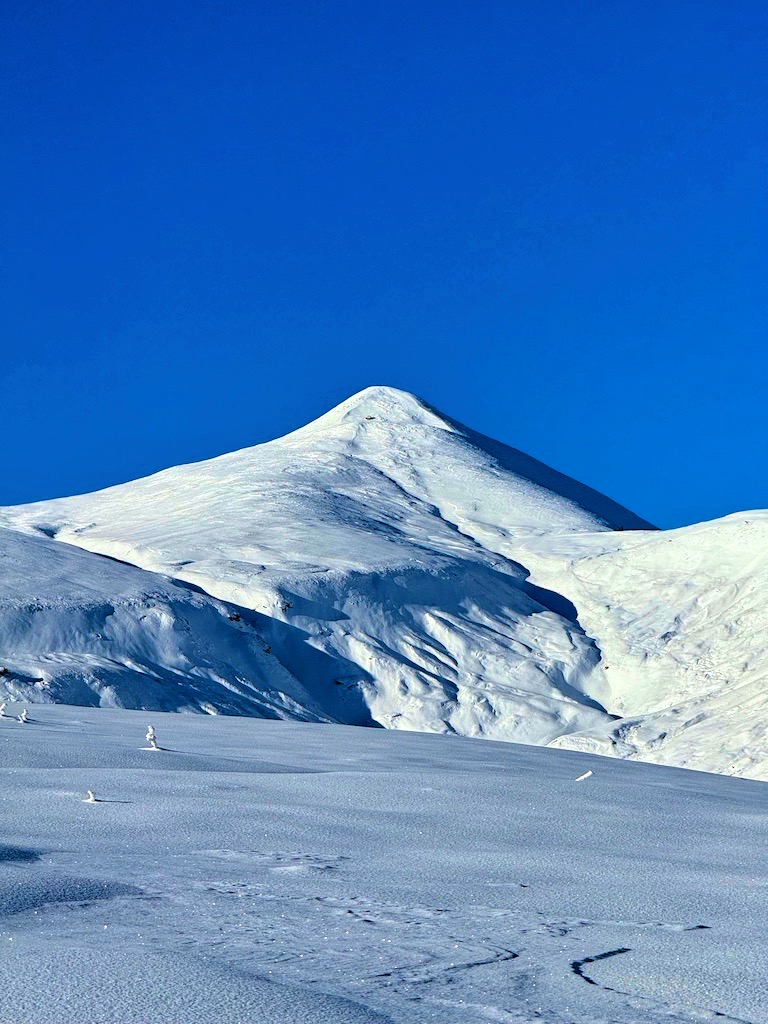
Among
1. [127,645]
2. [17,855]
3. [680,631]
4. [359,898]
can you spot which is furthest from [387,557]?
[359,898]

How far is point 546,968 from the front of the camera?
3.30 m

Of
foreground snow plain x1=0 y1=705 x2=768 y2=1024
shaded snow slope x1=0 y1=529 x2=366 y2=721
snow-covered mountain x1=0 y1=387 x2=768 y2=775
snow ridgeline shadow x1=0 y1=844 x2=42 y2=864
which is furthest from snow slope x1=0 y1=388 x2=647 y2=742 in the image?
snow ridgeline shadow x1=0 y1=844 x2=42 y2=864

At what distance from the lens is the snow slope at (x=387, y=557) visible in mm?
27047

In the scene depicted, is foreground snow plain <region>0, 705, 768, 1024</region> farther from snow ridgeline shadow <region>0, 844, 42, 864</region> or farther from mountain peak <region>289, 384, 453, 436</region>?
mountain peak <region>289, 384, 453, 436</region>

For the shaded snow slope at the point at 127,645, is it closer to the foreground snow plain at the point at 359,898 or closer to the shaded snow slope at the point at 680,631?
the shaded snow slope at the point at 680,631

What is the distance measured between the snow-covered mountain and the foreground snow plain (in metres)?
14.3

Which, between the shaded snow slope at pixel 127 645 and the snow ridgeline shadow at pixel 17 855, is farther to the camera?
the shaded snow slope at pixel 127 645

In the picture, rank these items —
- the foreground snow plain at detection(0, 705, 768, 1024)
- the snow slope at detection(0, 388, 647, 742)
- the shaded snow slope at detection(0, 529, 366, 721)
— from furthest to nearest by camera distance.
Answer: the snow slope at detection(0, 388, 647, 742) → the shaded snow slope at detection(0, 529, 366, 721) → the foreground snow plain at detection(0, 705, 768, 1024)

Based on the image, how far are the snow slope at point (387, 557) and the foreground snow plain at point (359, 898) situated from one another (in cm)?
1920

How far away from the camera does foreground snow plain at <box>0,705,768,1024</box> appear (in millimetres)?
2938

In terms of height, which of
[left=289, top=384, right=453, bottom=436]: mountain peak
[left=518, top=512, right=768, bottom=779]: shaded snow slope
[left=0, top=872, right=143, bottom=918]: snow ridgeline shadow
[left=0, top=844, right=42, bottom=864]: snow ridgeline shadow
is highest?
[left=289, top=384, right=453, bottom=436]: mountain peak

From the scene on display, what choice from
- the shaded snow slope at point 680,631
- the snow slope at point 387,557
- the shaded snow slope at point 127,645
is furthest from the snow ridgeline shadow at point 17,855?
the snow slope at point 387,557

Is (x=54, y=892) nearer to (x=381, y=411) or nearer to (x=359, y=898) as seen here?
(x=359, y=898)

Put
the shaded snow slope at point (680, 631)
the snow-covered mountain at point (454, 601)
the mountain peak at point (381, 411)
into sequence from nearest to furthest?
the shaded snow slope at point (680, 631) < the snow-covered mountain at point (454, 601) < the mountain peak at point (381, 411)
